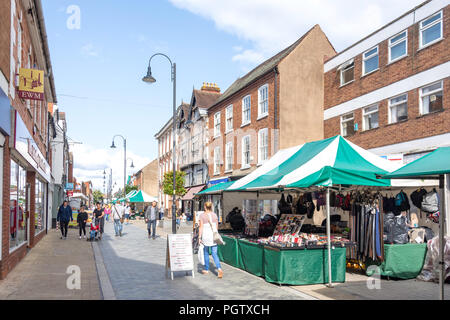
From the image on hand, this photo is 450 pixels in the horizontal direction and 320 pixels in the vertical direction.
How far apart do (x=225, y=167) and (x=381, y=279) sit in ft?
66.0

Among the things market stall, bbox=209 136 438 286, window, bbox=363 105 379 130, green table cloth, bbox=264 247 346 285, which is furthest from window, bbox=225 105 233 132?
green table cloth, bbox=264 247 346 285

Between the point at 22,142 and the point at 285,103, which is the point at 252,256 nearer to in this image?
the point at 22,142

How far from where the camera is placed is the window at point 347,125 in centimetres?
2088

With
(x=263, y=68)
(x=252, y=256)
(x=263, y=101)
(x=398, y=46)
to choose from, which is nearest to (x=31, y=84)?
(x=252, y=256)

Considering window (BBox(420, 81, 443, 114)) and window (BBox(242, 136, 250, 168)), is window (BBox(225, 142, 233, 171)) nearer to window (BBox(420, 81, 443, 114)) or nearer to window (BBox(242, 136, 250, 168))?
window (BBox(242, 136, 250, 168))

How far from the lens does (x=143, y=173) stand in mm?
73250

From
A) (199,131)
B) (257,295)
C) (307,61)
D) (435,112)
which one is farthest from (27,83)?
(199,131)

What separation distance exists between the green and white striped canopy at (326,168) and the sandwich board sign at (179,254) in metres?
2.29

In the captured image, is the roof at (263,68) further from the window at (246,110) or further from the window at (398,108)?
the window at (398,108)

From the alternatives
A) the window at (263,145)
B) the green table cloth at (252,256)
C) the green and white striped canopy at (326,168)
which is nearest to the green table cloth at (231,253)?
the green table cloth at (252,256)

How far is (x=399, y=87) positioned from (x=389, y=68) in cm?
111

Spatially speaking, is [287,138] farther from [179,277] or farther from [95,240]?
[179,277]

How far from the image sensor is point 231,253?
11438 mm

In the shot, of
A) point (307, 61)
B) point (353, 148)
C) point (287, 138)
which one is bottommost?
point (353, 148)
